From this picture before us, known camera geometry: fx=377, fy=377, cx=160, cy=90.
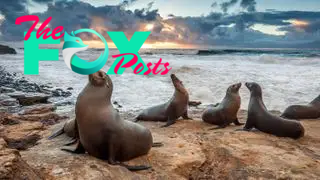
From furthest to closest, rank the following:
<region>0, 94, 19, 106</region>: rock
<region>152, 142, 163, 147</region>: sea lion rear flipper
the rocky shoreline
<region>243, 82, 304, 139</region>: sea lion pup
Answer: <region>0, 94, 19, 106</region>: rock, <region>243, 82, 304, 139</region>: sea lion pup, <region>152, 142, 163, 147</region>: sea lion rear flipper, the rocky shoreline

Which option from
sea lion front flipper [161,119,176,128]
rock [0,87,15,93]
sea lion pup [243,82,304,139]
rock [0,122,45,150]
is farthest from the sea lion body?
rock [0,87,15,93]

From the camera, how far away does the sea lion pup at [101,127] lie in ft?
15.0

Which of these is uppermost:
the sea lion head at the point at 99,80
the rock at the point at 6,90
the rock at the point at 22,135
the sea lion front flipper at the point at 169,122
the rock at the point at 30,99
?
the sea lion head at the point at 99,80

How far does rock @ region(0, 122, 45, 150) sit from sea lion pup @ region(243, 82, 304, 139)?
13.2 ft

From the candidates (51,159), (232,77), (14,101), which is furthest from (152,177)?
(232,77)

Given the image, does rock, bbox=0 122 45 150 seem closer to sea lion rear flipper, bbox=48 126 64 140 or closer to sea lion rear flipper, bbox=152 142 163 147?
sea lion rear flipper, bbox=48 126 64 140

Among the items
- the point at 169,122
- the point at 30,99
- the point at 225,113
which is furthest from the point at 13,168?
the point at 30,99

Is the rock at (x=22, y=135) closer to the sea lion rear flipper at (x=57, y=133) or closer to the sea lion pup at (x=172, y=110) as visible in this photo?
the sea lion rear flipper at (x=57, y=133)

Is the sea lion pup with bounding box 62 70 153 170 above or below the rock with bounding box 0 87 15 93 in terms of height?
above

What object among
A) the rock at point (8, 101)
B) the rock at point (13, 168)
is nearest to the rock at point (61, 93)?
the rock at point (8, 101)

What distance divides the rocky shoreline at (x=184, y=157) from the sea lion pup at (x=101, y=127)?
16 cm

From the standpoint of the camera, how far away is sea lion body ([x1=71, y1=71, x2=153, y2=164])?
4.57 m

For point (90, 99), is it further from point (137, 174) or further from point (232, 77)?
point (232, 77)

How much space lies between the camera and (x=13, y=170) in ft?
10.7
